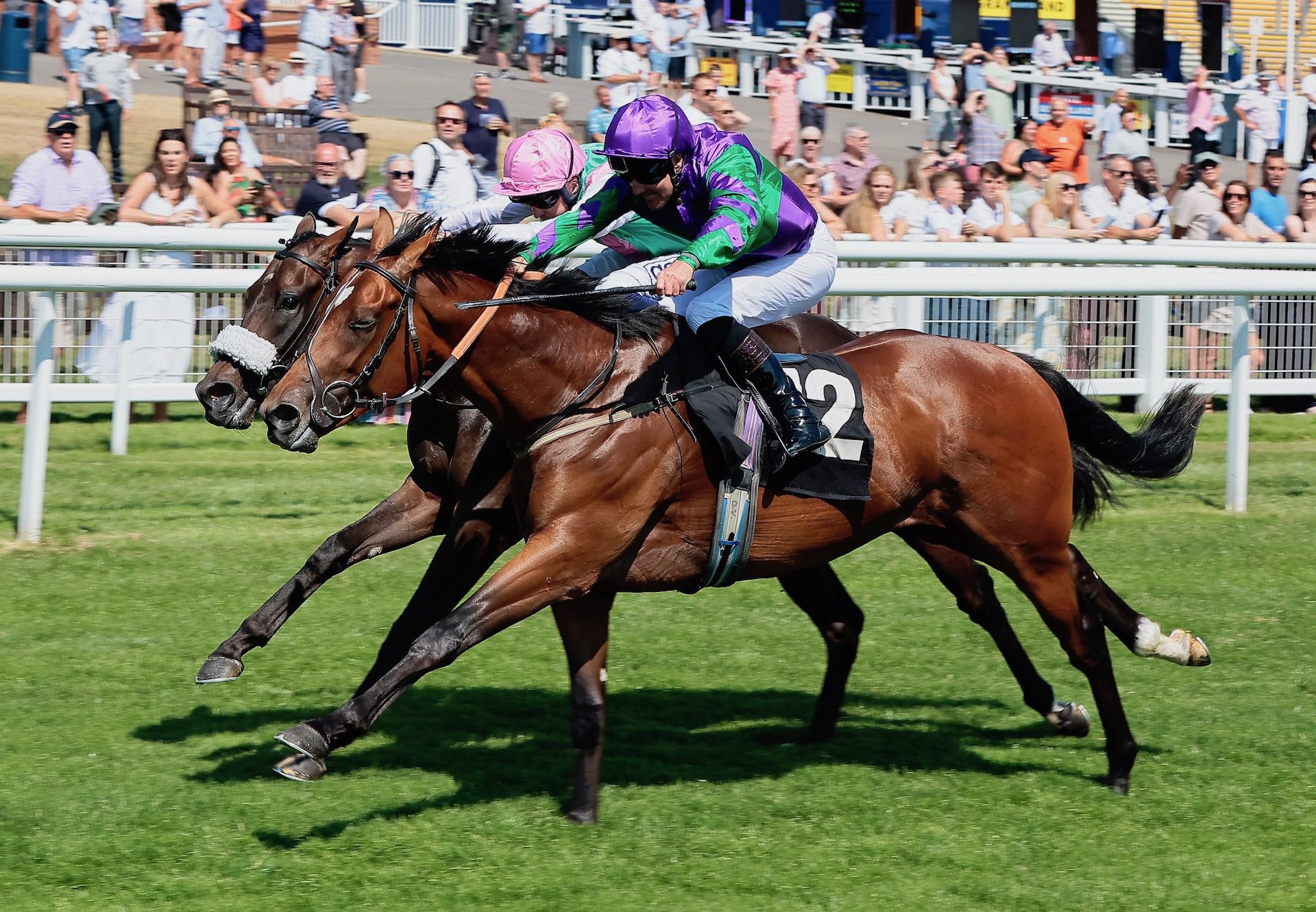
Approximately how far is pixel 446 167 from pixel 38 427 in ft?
10.9

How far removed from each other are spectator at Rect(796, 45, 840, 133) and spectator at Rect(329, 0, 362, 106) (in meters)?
4.57

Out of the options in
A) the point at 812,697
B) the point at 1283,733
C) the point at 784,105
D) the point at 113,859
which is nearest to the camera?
the point at 113,859

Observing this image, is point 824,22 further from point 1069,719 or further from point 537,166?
point 1069,719

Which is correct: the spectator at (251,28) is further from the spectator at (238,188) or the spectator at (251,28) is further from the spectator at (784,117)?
the spectator at (238,188)

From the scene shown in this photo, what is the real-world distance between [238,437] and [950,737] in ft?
16.7

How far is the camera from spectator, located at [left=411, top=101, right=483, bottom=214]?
30.2 feet

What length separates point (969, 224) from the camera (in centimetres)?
1021

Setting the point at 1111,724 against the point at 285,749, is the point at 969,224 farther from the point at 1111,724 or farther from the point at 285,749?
the point at 285,749

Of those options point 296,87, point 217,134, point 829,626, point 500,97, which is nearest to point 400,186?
point 217,134

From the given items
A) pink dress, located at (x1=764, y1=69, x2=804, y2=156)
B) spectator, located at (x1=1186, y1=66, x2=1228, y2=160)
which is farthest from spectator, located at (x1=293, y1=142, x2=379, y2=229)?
spectator, located at (x1=1186, y1=66, x2=1228, y2=160)

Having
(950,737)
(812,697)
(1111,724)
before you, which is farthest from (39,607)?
(1111,724)

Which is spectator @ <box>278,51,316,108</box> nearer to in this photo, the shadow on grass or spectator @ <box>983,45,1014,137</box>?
spectator @ <box>983,45,1014,137</box>

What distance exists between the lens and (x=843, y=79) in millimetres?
24188

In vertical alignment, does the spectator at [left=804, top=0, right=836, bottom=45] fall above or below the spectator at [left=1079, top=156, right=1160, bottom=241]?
above
